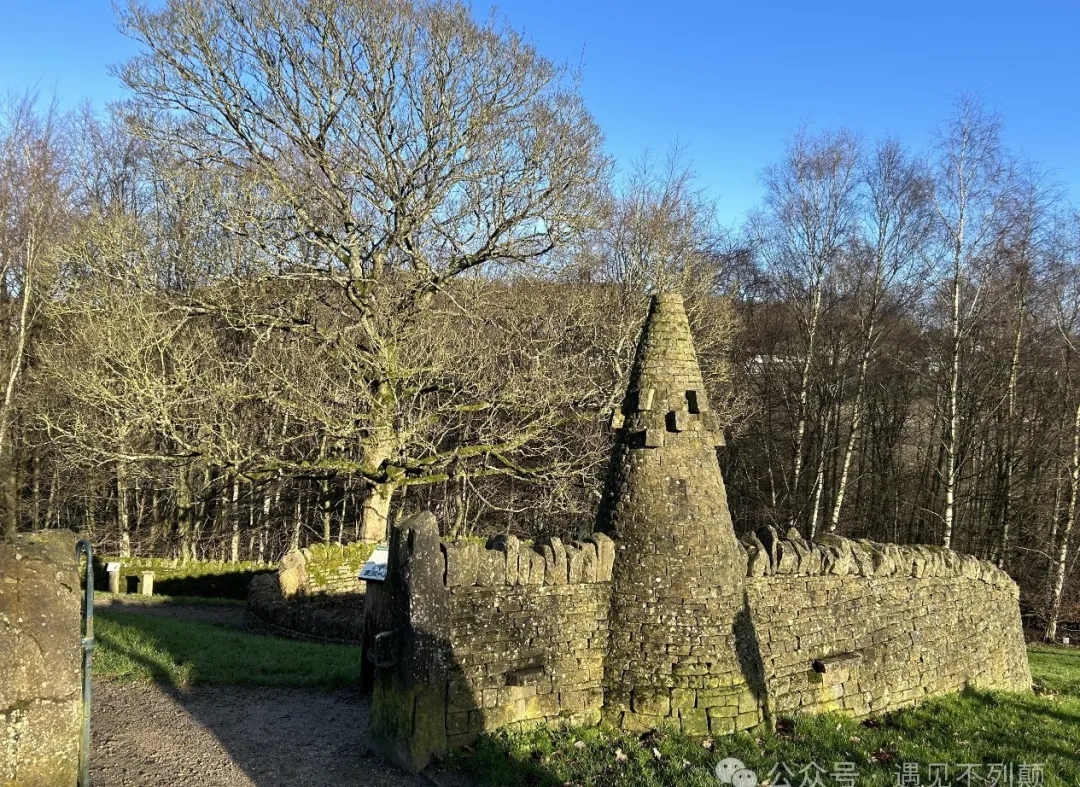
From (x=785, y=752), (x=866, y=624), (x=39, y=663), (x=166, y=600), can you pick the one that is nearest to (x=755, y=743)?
(x=785, y=752)

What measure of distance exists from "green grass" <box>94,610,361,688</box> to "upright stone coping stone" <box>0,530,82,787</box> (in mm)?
4009

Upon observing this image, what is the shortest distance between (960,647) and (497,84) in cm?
1542

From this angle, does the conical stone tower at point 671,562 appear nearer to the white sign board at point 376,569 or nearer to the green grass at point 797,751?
the green grass at point 797,751

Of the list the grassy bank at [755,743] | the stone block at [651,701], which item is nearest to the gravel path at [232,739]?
the grassy bank at [755,743]

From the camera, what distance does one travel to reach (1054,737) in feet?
26.0

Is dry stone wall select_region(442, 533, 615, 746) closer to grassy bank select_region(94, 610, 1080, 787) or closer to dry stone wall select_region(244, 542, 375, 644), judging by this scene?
grassy bank select_region(94, 610, 1080, 787)

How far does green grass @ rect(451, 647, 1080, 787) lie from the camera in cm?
614

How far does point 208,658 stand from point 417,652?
218 inches

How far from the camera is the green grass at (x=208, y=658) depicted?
959cm

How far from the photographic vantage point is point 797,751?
671 cm

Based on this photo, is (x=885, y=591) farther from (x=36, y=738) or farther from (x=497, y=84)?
(x=497, y=84)

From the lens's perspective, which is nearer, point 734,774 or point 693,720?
point 734,774

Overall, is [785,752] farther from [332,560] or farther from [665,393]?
[332,560]

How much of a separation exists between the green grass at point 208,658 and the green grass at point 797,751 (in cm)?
449
